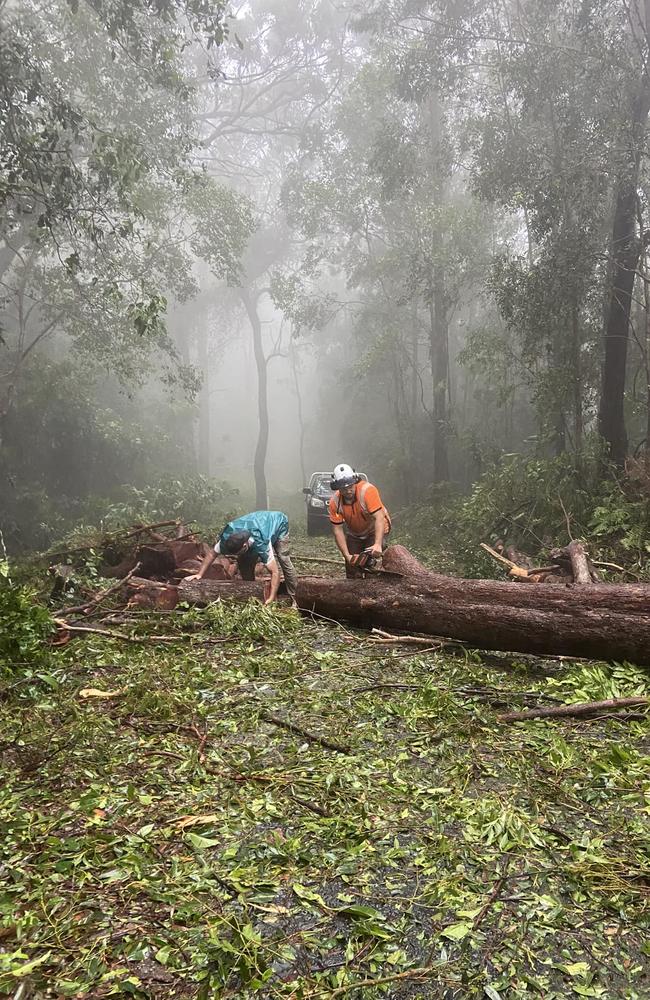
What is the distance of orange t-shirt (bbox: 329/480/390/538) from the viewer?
6.66m

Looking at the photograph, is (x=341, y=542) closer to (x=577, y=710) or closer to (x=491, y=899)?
(x=577, y=710)

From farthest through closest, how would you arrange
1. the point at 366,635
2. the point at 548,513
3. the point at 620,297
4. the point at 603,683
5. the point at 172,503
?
the point at 172,503 → the point at 620,297 → the point at 548,513 → the point at 366,635 → the point at 603,683

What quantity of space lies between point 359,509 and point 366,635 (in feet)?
5.42

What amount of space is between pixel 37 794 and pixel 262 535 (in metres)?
4.07

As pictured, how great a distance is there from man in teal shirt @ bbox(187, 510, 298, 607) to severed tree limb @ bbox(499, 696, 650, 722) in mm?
3249

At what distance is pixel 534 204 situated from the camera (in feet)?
36.4

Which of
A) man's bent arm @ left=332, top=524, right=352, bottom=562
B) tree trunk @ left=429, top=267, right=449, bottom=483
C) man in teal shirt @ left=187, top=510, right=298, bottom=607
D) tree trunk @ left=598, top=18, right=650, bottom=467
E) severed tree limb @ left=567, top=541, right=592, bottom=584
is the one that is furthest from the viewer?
tree trunk @ left=429, top=267, right=449, bottom=483

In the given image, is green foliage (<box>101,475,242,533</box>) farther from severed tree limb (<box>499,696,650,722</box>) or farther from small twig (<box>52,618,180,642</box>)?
severed tree limb (<box>499,696,650,722</box>)

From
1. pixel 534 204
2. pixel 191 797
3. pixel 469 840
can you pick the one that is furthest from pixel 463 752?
pixel 534 204

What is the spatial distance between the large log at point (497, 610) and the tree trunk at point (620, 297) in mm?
6120

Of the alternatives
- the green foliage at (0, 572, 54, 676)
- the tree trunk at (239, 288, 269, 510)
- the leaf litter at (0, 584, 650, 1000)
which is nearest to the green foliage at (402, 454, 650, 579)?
the leaf litter at (0, 584, 650, 1000)

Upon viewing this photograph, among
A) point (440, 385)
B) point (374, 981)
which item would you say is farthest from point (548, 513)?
point (440, 385)

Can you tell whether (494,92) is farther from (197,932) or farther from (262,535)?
(197,932)

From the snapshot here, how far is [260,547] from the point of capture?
673 cm
